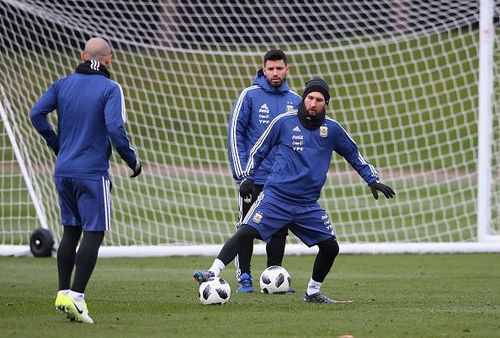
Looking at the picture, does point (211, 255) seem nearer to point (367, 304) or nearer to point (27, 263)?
point (27, 263)

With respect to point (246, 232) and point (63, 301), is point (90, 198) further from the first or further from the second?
point (246, 232)

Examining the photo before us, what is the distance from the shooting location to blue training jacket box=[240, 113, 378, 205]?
8.27m

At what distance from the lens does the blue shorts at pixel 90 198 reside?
23.5 feet

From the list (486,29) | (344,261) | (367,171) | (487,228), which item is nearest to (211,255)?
(344,261)

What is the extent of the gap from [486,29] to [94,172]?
687 cm

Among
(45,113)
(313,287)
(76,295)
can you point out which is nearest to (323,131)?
(313,287)

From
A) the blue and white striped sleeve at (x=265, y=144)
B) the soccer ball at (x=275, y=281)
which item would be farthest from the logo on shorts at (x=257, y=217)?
the soccer ball at (x=275, y=281)

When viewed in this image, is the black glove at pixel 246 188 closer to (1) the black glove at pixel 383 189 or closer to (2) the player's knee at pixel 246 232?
(2) the player's knee at pixel 246 232

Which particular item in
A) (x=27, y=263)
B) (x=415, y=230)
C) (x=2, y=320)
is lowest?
(x=415, y=230)

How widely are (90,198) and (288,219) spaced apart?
1.69m

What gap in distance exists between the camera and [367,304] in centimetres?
814

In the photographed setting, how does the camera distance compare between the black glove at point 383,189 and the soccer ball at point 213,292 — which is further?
the black glove at point 383,189

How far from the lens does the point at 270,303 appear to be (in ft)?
27.1

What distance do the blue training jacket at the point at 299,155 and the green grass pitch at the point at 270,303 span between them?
0.82 meters
